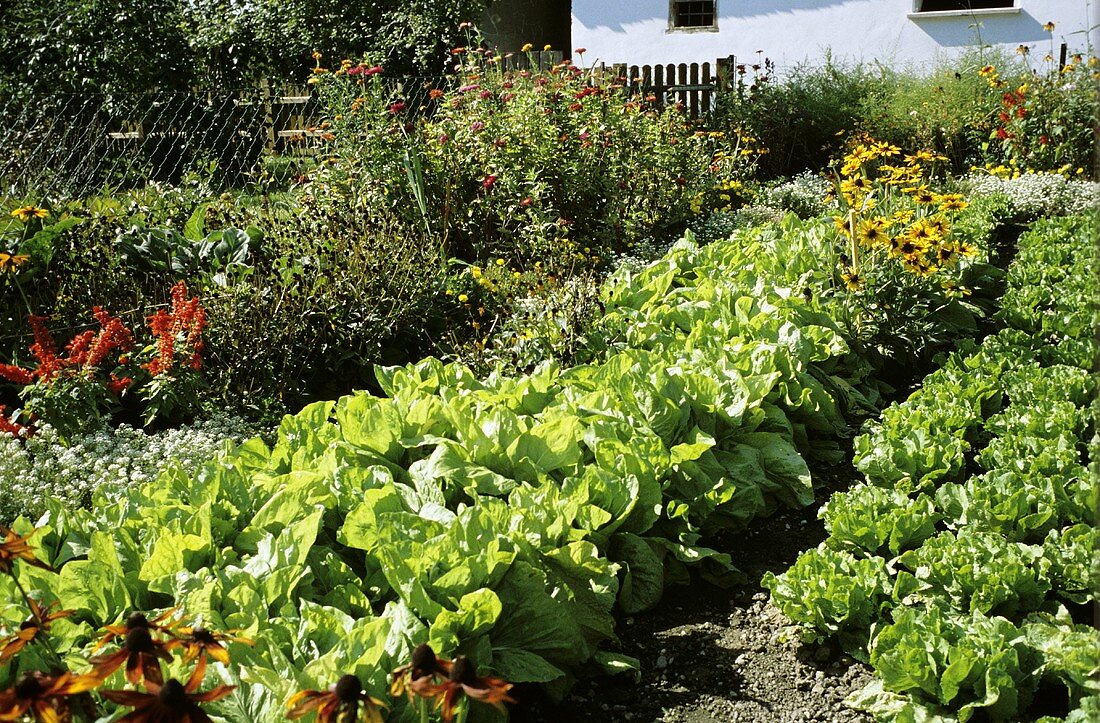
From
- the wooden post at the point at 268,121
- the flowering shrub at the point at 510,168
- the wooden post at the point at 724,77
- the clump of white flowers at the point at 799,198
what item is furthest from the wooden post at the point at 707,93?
the flowering shrub at the point at 510,168

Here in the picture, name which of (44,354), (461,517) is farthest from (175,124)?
(461,517)

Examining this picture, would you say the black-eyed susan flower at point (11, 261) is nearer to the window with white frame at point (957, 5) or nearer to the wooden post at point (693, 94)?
the wooden post at point (693, 94)

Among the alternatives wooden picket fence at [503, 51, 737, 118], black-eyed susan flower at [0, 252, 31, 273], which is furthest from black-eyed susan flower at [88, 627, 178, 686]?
wooden picket fence at [503, 51, 737, 118]

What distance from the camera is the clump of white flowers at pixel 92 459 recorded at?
11.6 feet

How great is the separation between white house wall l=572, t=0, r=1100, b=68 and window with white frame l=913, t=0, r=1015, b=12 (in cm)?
16

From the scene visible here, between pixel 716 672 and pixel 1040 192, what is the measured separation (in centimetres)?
777

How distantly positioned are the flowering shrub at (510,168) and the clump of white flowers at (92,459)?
231 cm

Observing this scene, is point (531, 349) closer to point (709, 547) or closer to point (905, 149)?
point (709, 547)

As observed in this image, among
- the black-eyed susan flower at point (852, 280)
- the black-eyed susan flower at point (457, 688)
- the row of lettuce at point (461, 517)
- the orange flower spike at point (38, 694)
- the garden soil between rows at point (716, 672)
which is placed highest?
the orange flower spike at point (38, 694)

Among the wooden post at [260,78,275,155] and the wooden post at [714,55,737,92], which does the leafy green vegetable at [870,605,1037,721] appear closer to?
the wooden post at [260,78,275,155]

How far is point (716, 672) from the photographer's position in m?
2.73

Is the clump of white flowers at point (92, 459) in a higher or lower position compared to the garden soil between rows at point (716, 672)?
higher

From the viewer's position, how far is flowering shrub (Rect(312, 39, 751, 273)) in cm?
648

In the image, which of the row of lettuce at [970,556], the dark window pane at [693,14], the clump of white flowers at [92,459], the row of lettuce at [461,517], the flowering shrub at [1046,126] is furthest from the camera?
the dark window pane at [693,14]
